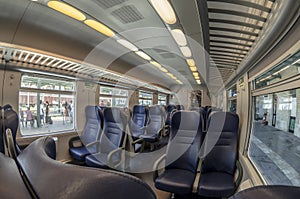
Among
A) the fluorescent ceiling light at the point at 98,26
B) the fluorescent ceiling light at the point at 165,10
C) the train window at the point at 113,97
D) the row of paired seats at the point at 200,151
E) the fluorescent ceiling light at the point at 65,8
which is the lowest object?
the row of paired seats at the point at 200,151

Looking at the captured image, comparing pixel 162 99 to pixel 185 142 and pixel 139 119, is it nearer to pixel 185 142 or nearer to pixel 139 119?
pixel 139 119

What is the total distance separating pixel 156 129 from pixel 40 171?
15.8 feet

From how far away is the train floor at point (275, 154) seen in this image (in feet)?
5.08

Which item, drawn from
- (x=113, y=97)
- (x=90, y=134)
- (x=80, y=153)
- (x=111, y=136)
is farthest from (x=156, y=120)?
(x=80, y=153)

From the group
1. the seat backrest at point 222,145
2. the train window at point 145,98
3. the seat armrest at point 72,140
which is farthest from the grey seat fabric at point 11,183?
the train window at point 145,98

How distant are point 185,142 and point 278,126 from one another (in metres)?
1.11

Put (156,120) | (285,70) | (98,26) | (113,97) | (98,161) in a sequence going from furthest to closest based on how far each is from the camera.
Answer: (113,97) < (156,120) < (98,161) < (98,26) < (285,70)

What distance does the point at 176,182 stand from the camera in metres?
1.84

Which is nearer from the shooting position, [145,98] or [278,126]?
[278,126]

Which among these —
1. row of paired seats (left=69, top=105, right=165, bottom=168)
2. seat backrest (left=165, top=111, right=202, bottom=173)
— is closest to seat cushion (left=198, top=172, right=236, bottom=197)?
seat backrest (left=165, top=111, right=202, bottom=173)

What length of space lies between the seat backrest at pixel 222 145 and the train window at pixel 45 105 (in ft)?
10.4

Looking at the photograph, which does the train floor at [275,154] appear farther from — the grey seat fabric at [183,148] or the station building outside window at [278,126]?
the grey seat fabric at [183,148]

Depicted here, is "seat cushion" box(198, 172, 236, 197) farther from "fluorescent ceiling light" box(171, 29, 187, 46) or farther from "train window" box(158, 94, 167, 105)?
"train window" box(158, 94, 167, 105)

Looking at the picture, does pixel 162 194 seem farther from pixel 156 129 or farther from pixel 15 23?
pixel 15 23
